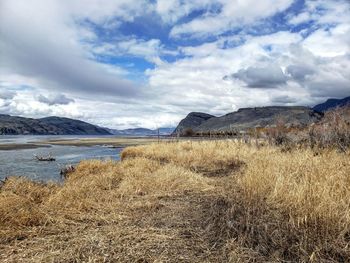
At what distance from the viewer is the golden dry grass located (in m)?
4.98

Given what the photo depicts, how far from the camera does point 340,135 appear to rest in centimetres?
1834

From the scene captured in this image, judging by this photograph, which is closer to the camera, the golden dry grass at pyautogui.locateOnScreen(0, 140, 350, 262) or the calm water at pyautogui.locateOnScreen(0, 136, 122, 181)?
the golden dry grass at pyautogui.locateOnScreen(0, 140, 350, 262)

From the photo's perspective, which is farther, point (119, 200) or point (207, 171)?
point (207, 171)

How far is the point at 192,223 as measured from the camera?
655 cm

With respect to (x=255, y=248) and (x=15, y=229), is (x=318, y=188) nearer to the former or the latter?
(x=255, y=248)

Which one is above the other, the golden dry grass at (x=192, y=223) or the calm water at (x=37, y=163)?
the golden dry grass at (x=192, y=223)

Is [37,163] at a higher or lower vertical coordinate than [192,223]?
lower

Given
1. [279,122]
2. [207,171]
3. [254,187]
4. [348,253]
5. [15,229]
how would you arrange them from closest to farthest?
[348,253]
[15,229]
[254,187]
[207,171]
[279,122]

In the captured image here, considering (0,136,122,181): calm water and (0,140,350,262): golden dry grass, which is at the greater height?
(0,140,350,262): golden dry grass

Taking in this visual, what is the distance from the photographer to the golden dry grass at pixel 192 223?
498 cm

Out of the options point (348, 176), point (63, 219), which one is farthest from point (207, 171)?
point (63, 219)

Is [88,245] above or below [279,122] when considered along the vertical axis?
below

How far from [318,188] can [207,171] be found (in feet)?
30.4

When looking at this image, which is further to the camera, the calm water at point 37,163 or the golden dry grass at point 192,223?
the calm water at point 37,163
